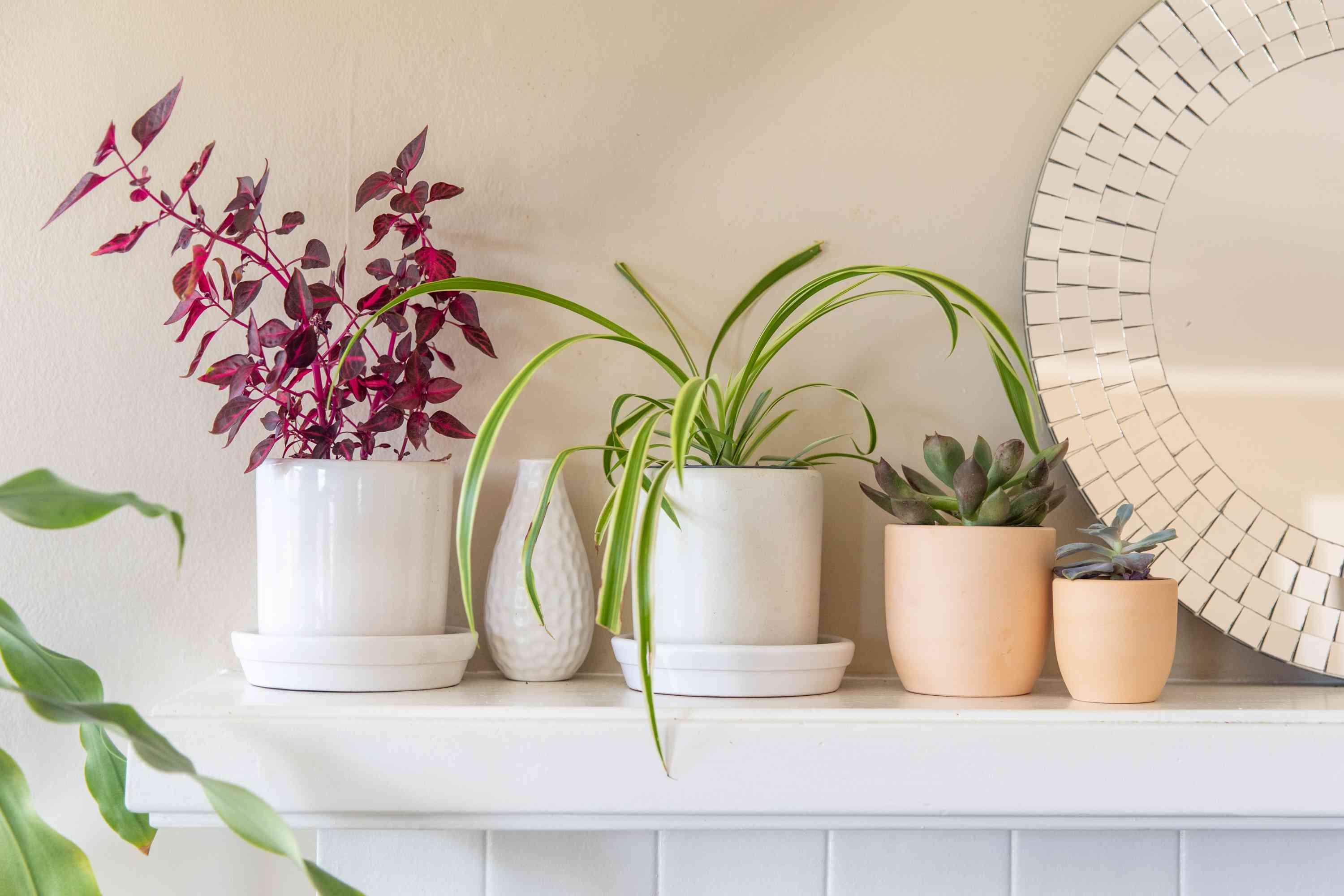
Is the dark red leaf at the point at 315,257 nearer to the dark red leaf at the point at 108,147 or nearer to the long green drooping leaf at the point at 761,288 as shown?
the dark red leaf at the point at 108,147

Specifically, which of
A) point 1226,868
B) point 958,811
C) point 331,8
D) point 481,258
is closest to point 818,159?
point 481,258

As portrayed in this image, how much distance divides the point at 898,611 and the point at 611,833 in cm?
31

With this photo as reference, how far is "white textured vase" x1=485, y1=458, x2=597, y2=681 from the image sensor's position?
0.82 m

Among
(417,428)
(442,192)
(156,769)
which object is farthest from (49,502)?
(442,192)

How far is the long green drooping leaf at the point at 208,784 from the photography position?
545 mm

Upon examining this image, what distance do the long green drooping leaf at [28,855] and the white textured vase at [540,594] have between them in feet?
1.05

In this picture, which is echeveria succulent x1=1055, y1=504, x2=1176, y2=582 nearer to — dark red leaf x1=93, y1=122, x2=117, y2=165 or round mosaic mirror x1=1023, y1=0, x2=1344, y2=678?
round mosaic mirror x1=1023, y1=0, x2=1344, y2=678

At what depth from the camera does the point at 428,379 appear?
0.80 metres

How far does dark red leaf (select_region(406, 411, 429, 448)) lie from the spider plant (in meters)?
0.06

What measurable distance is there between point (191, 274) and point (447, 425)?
0.72 feet

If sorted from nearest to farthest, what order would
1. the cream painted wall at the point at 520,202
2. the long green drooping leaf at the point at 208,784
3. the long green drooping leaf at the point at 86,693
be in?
the long green drooping leaf at the point at 208,784
the long green drooping leaf at the point at 86,693
the cream painted wall at the point at 520,202

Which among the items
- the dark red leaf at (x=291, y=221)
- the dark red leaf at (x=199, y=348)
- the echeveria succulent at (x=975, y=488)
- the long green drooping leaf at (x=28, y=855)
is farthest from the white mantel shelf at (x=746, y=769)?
the dark red leaf at (x=291, y=221)

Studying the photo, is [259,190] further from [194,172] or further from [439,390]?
[439,390]

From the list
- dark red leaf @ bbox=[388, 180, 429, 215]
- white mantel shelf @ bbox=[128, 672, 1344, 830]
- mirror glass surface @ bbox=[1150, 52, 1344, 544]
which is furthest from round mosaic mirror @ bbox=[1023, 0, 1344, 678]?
dark red leaf @ bbox=[388, 180, 429, 215]
